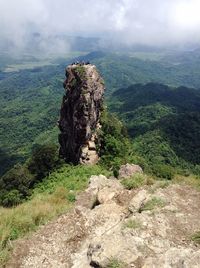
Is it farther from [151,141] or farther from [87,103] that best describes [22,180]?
[151,141]

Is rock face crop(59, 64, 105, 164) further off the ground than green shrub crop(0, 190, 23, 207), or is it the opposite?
rock face crop(59, 64, 105, 164)

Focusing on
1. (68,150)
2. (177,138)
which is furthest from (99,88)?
(177,138)

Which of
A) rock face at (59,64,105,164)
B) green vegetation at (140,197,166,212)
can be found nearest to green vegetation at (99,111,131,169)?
rock face at (59,64,105,164)

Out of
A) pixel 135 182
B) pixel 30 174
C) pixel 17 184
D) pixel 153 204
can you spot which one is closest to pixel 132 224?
pixel 153 204

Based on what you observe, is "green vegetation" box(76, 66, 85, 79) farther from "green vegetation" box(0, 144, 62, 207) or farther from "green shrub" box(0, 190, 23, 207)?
"green shrub" box(0, 190, 23, 207)

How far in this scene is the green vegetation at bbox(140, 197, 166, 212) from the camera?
15235mm

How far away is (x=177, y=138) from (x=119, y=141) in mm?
74456

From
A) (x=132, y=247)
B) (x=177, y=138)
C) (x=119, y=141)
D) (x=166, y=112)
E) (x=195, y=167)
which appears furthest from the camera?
(x=166, y=112)

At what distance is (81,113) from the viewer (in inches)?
1826

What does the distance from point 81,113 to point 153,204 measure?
31476 mm

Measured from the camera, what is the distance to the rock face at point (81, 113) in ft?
151

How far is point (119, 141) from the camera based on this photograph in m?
48.1

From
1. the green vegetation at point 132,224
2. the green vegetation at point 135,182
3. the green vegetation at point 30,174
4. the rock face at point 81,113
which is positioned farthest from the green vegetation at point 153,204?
the rock face at point 81,113

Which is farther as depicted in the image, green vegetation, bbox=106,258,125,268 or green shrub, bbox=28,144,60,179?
green shrub, bbox=28,144,60,179
